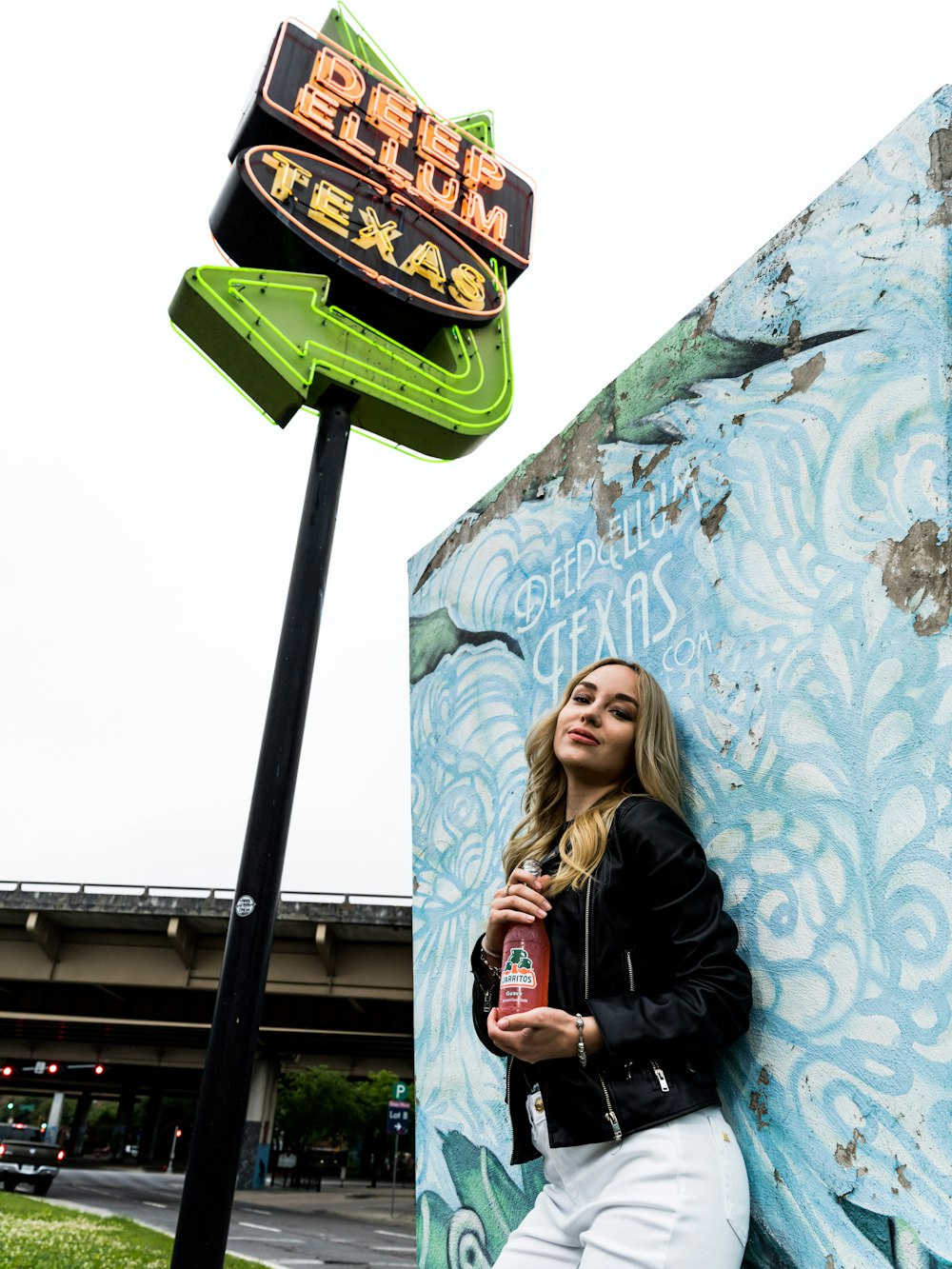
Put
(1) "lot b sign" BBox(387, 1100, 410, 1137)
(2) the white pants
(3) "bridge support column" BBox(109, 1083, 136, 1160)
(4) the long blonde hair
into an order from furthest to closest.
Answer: (3) "bridge support column" BBox(109, 1083, 136, 1160)
(1) "lot b sign" BBox(387, 1100, 410, 1137)
(4) the long blonde hair
(2) the white pants

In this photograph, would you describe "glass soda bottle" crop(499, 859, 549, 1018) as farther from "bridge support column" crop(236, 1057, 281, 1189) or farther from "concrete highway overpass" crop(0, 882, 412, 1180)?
"bridge support column" crop(236, 1057, 281, 1189)

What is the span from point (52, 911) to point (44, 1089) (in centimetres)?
5351

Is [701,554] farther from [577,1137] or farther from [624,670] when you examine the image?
[577,1137]

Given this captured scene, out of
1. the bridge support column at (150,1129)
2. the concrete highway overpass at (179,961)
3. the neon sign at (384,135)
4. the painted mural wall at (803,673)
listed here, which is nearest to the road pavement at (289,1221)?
the concrete highway overpass at (179,961)

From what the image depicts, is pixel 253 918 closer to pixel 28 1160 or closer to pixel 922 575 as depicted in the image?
pixel 922 575

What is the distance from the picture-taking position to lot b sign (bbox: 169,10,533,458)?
5.32m

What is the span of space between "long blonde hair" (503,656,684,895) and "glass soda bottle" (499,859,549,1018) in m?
0.12

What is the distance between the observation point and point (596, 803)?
2516mm

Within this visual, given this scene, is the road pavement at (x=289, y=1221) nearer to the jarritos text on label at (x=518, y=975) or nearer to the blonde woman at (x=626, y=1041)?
the blonde woman at (x=626, y=1041)

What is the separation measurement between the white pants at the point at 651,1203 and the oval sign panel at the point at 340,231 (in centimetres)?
522

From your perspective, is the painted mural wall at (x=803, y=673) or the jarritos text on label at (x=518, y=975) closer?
the painted mural wall at (x=803, y=673)

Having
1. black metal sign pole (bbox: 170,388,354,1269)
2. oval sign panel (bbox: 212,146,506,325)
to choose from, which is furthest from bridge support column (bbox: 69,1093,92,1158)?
oval sign panel (bbox: 212,146,506,325)

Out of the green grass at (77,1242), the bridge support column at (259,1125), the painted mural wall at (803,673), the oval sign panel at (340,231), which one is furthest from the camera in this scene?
the bridge support column at (259,1125)

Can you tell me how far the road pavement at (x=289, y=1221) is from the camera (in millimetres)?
11984
